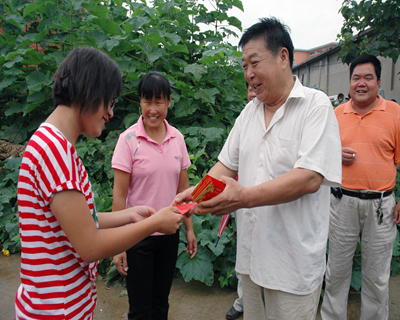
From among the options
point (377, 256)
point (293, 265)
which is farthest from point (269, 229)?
point (377, 256)

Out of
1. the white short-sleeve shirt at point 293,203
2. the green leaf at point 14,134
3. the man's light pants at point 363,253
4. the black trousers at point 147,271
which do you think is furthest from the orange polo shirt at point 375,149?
the green leaf at point 14,134

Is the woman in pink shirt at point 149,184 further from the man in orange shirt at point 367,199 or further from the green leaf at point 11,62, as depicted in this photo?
the green leaf at point 11,62

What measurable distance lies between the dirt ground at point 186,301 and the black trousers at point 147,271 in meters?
0.96

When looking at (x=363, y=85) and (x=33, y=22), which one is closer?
(x=363, y=85)

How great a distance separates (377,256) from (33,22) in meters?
6.67

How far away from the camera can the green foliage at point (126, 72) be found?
436cm

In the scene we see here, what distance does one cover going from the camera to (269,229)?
1476 millimetres

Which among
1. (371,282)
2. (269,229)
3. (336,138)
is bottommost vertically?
(371,282)

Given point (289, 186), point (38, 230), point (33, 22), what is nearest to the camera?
point (38, 230)

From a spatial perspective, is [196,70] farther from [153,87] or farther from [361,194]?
[361,194]

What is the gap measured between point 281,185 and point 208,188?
1.09 feet

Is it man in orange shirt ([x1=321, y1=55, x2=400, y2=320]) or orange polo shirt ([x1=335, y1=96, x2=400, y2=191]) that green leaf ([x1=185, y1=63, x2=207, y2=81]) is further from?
orange polo shirt ([x1=335, y1=96, x2=400, y2=191])

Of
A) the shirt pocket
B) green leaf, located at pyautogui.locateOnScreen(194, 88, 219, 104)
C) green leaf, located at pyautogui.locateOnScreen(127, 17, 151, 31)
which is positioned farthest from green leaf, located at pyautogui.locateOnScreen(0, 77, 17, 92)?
the shirt pocket

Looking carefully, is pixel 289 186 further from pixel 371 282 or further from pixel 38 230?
pixel 371 282
